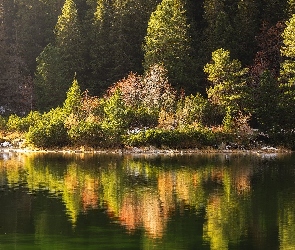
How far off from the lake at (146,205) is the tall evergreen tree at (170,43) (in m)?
22.8

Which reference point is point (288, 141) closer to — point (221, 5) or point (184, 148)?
point (184, 148)

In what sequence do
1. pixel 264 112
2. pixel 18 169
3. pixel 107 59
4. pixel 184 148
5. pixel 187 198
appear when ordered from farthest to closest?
pixel 107 59
pixel 264 112
pixel 184 148
pixel 18 169
pixel 187 198

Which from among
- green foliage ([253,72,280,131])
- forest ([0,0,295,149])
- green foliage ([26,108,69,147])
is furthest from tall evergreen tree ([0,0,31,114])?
green foliage ([253,72,280,131])

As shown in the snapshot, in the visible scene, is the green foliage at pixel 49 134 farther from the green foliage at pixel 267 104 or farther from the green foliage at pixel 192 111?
the green foliage at pixel 267 104

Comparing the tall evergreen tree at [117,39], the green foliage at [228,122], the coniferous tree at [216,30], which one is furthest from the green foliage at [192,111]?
the tall evergreen tree at [117,39]

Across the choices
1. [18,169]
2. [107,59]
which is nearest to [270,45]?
[107,59]

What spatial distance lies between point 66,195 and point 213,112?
98.8 feet

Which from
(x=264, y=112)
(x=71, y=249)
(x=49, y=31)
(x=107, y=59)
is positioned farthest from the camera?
(x=49, y=31)

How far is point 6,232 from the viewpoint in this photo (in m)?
17.1

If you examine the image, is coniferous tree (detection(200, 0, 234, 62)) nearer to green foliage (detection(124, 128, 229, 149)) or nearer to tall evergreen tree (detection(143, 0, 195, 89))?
tall evergreen tree (detection(143, 0, 195, 89))

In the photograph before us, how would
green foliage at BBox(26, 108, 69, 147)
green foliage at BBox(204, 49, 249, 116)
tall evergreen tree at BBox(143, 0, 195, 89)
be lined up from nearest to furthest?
green foliage at BBox(26, 108, 69, 147), green foliage at BBox(204, 49, 249, 116), tall evergreen tree at BBox(143, 0, 195, 89)

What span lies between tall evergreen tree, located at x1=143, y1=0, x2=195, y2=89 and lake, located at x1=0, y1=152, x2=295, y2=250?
22.8 m

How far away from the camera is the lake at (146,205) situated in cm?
1609

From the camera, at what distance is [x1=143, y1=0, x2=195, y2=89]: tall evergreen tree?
58844 mm
